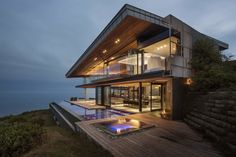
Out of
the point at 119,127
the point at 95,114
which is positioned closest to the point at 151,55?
the point at 95,114

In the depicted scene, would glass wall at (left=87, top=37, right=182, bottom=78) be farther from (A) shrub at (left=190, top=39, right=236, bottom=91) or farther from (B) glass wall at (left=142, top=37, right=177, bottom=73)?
(A) shrub at (left=190, top=39, right=236, bottom=91)

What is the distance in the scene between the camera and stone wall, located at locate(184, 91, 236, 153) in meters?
3.97

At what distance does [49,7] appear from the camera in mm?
46156

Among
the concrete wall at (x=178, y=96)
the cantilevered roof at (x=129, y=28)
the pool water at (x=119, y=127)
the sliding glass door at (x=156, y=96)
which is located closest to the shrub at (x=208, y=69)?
the concrete wall at (x=178, y=96)

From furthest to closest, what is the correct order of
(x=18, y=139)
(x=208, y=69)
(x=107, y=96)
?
(x=107, y=96) < (x=208, y=69) < (x=18, y=139)

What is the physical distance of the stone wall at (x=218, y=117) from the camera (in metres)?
3.97

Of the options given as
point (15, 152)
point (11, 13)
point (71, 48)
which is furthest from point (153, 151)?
point (71, 48)

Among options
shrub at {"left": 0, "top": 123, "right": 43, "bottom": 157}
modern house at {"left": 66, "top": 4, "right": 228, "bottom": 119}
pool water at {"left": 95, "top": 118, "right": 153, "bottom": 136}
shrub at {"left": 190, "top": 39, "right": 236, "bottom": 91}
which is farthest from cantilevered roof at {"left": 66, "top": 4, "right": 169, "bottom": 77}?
shrub at {"left": 0, "top": 123, "right": 43, "bottom": 157}

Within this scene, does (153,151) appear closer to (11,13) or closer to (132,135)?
(132,135)

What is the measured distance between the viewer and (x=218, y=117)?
15.7 ft

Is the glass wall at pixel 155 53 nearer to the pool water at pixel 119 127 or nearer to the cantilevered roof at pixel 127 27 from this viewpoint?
the cantilevered roof at pixel 127 27

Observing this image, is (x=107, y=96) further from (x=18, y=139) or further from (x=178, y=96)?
(x=18, y=139)

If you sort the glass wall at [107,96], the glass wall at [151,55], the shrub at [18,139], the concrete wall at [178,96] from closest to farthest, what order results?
1. the shrub at [18,139]
2. the concrete wall at [178,96]
3. the glass wall at [151,55]
4. the glass wall at [107,96]

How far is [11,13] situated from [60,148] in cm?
4638
